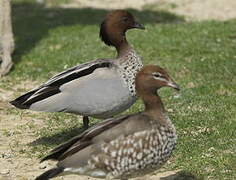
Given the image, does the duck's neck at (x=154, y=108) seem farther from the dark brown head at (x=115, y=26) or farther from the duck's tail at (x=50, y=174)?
the dark brown head at (x=115, y=26)

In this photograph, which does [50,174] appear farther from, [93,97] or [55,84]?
[55,84]

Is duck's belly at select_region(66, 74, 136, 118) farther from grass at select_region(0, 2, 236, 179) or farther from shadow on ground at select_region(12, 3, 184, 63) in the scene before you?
shadow on ground at select_region(12, 3, 184, 63)

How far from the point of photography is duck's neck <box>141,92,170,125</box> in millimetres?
6793

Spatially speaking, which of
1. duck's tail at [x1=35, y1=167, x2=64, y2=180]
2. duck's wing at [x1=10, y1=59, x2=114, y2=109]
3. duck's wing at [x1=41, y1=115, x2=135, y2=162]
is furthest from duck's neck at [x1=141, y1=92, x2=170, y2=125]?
duck's wing at [x1=10, y1=59, x2=114, y2=109]

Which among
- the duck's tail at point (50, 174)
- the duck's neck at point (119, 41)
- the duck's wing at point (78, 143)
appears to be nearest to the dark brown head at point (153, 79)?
the duck's wing at point (78, 143)

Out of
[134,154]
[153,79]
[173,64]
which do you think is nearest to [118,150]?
[134,154]

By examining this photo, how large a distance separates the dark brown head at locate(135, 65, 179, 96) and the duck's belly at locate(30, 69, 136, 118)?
4.52ft

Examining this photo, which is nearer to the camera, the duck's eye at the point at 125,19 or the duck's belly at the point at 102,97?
the duck's belly at the point at 102,97

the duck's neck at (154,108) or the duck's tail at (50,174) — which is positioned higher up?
the duck's neck at (154,108)

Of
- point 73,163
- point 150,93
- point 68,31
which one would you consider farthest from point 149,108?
point 68,31

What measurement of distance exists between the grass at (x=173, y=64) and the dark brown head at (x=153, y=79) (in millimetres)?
1372

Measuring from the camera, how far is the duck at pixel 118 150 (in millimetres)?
6473

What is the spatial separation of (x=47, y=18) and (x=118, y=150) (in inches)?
434

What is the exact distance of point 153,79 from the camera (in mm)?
6848
